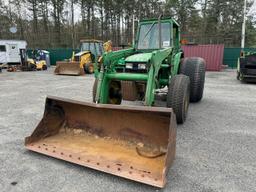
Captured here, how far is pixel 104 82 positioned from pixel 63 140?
4.49 feet

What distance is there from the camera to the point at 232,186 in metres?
2.52

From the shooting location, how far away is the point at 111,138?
341 cm

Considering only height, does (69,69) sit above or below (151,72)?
below

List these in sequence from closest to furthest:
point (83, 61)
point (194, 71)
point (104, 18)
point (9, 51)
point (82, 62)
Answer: point (194, 71) < point (82, 62) < point (83, 61) < point (9, 51) < point (104, 18)

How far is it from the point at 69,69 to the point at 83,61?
105 centimetres

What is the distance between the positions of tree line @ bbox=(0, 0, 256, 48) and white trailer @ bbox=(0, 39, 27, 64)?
666 centimetres

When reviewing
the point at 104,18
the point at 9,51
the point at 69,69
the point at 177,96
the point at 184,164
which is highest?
the point at 104,18

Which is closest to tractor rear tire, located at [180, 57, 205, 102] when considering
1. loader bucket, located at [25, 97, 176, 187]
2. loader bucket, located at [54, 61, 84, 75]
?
loader bucket, located at [25, 97, 176, 187]

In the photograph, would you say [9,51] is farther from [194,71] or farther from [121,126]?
[121,126]

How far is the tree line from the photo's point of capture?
2525cm

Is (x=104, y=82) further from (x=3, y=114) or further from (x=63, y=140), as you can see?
(x=3, y=114)

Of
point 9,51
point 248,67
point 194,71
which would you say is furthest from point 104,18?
point 194,71

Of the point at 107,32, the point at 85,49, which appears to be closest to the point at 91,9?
the point at 107,32

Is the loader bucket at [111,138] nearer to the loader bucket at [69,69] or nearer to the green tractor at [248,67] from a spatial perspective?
the green tractor at [248,67]
